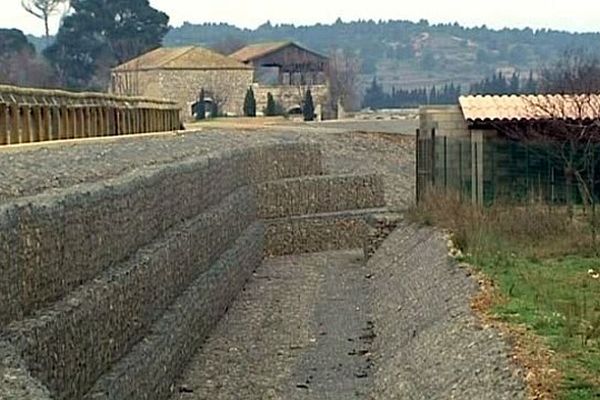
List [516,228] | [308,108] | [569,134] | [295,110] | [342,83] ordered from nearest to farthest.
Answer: [516,228] → [569,134] → [308,108] → [295,110] → [342,83]

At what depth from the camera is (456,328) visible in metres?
18.6

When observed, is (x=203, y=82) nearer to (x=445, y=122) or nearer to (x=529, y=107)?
(x=445, y=122)

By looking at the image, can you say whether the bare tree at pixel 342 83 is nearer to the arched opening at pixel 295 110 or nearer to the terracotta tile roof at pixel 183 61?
the arched opening at pixel 295 110

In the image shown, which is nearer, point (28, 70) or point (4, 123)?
point (4, 123)

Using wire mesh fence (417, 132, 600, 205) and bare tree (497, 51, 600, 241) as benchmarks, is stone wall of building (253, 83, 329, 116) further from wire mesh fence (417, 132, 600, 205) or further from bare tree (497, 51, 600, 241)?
bare tree (497, 51, 600, 241)

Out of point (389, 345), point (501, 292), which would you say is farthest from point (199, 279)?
point (501, 292)

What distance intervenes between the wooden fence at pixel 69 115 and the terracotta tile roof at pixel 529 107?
10.6 meters

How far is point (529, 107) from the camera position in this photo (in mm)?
36812

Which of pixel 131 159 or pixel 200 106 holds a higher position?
pixel 131 159

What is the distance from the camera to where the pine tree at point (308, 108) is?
92.2 metres

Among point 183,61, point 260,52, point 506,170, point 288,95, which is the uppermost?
point 260,52

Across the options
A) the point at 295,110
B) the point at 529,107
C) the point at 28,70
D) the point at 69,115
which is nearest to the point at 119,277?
the point at 529,107

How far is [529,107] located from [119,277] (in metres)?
22.3

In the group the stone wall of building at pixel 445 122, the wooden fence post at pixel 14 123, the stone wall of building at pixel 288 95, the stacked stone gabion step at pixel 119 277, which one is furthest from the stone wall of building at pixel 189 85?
the stacked stone gabion step at pixel 119 277
